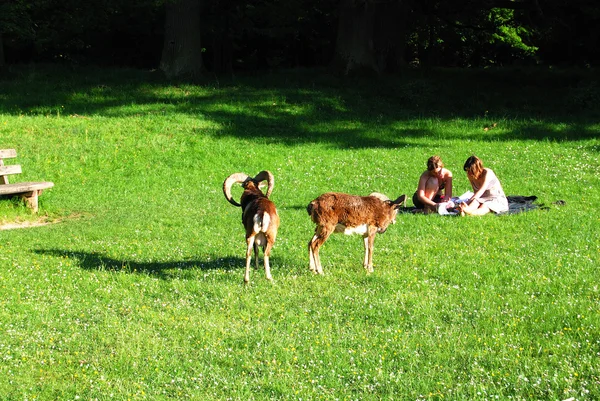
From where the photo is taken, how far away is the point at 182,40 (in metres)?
30.1

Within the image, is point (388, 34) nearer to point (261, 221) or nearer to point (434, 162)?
point (434, 162)

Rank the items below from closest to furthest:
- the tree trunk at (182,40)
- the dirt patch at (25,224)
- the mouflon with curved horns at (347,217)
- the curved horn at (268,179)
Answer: the mouflon with curved horns at (347,217) → the curved horn at (268,179) → the dirt patch at (25,224) → the tree trunk at (182,40)

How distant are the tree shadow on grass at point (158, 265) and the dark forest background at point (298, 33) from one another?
729 inches

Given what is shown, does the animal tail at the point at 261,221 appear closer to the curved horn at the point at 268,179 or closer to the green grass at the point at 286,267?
the green grass at the point at 286,267

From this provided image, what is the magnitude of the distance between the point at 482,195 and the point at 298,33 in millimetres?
27358

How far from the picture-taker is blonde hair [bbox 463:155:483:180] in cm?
1436

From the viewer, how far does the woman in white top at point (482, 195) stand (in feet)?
47.2

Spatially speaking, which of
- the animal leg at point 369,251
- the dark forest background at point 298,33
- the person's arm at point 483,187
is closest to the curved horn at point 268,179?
the animal leg at point 369,251

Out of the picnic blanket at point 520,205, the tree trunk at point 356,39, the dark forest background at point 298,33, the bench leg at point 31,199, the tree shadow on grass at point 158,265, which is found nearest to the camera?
the tree shadow on grass at point 158,265

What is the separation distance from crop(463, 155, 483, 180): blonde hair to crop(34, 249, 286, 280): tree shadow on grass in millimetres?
5022

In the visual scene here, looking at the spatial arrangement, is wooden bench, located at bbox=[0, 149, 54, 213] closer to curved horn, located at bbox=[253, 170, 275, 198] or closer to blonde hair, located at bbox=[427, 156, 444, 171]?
curved horn, located at bbox=[253, 170, 275, 198]

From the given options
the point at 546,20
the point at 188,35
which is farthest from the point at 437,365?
the point at 546,20

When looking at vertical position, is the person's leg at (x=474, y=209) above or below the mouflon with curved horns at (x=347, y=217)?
below

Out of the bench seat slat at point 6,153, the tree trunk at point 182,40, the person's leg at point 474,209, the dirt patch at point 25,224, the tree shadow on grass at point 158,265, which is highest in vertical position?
the tree trunk at point 182,40
